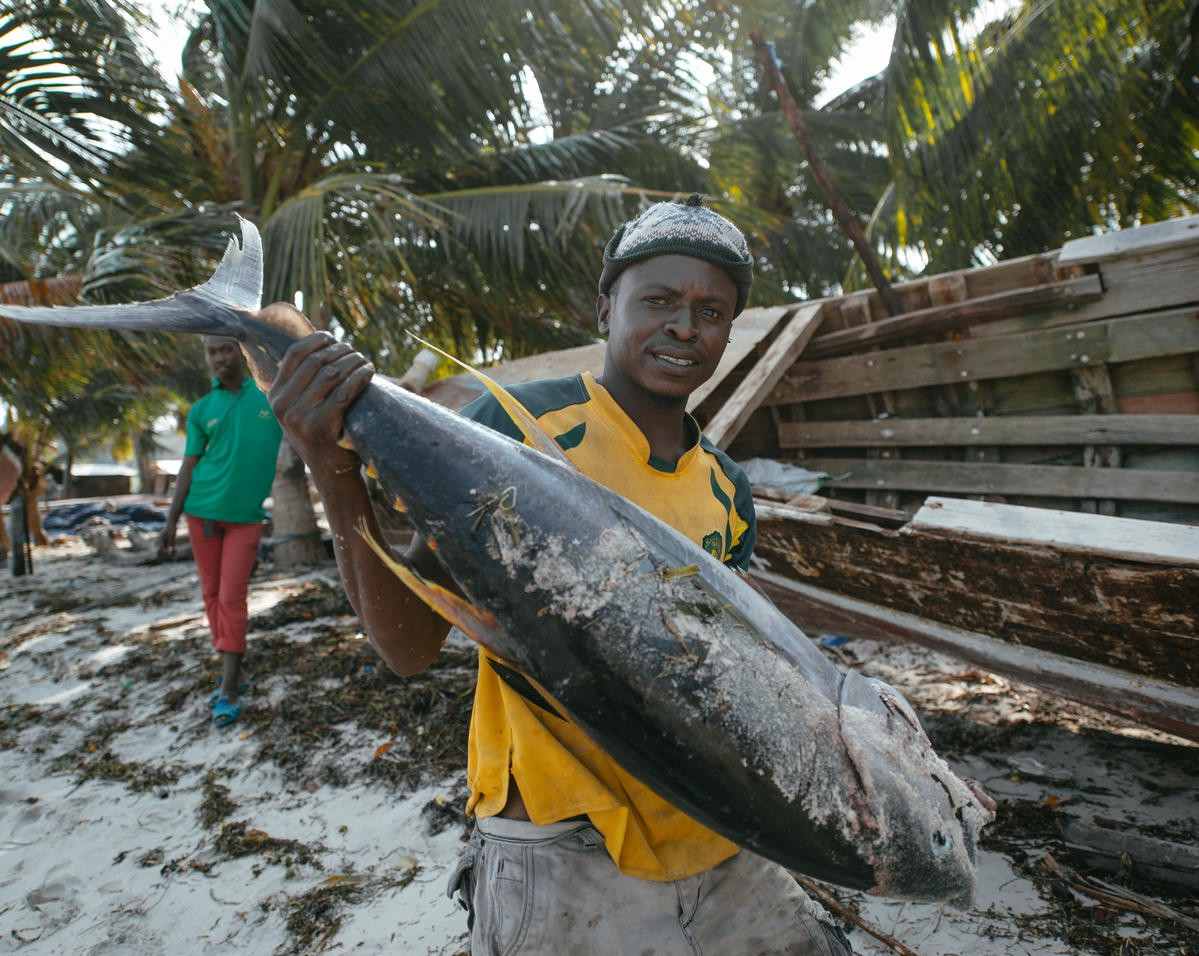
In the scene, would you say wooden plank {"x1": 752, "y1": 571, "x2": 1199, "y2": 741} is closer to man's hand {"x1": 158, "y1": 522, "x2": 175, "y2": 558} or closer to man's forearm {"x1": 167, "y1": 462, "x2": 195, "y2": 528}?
man's forearm {"x1": 167, "y1": 462, "x2": 195, "y2": 528}

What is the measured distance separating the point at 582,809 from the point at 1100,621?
2.25 metres

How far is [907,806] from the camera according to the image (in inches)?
39.4

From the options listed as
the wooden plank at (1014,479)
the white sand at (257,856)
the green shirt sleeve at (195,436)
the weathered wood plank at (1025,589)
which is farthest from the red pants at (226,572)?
the wooden plank at (1014,479)

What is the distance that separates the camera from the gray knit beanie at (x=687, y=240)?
1345 mm

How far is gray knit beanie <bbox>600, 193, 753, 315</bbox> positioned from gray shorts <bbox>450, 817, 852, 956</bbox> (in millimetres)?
1070

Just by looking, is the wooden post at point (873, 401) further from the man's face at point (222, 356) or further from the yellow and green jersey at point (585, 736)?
the man's face at point (222, 356)

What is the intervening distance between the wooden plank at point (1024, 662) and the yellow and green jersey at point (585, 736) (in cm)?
193

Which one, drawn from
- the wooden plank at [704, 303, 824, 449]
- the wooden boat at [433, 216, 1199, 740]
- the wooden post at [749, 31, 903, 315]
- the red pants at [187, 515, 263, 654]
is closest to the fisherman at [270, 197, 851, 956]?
the wooden boat at [433, 216, 1199, 740]

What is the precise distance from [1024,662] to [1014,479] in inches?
66.5

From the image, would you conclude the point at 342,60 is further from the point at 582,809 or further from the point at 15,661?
the point at 582,809

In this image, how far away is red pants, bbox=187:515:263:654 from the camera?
402 cm

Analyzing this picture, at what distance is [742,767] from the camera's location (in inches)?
37.7

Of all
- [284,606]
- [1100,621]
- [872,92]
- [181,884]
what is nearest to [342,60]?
[284,606]

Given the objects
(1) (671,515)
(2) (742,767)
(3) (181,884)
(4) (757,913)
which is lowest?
(3) (181,884)
